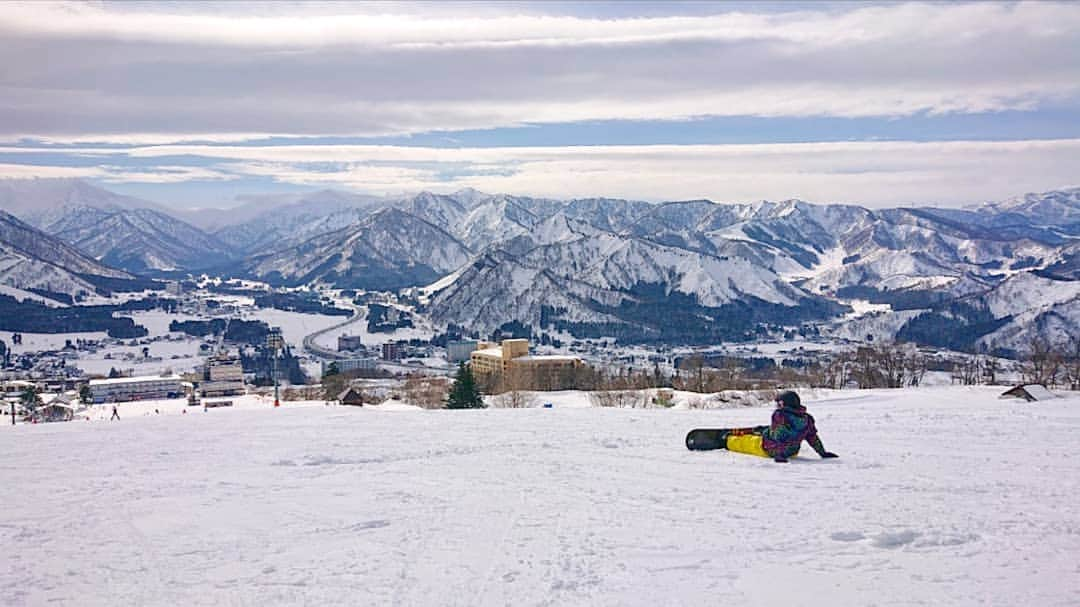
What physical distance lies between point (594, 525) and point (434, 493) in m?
2.71

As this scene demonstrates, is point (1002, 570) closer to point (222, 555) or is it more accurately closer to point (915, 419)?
point (222, 555)

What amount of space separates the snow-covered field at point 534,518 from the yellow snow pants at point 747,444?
0.22 metres

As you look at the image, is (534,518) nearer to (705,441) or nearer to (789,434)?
(705,441)

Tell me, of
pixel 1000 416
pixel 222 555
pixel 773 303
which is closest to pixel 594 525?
pixel 222 555

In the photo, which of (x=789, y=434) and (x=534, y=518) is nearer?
(x=534, y=518)

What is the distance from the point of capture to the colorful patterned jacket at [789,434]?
13.4 m

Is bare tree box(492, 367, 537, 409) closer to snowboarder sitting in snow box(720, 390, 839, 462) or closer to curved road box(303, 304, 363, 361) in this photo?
snowboarder sitting in snow box(720, 390, 839, 462)

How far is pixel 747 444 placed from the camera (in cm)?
1381

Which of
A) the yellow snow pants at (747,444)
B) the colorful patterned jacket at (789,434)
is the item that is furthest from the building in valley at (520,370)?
the colorful patterned jacket at (789,434)

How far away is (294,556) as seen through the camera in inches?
351

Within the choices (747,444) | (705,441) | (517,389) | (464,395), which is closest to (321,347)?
(517,389)

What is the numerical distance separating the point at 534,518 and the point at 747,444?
5133mm

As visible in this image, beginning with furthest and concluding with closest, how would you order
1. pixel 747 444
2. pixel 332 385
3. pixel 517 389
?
1. pixel 332 385
2. pixel 517 389
3. pixel 747 444

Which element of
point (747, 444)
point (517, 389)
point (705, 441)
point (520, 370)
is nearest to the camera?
point (747, 444)
